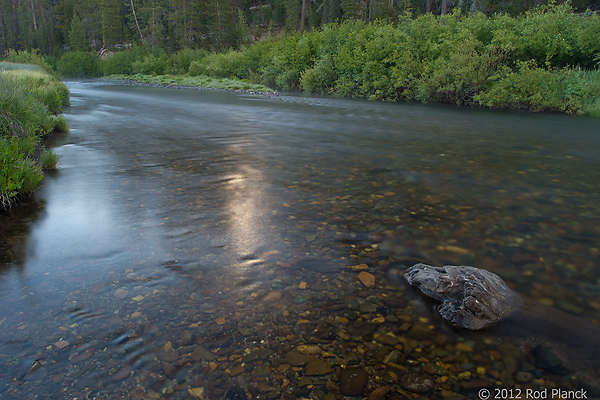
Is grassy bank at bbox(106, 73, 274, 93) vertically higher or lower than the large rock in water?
higher

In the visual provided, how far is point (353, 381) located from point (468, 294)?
136cm

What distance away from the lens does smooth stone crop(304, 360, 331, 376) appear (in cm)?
274

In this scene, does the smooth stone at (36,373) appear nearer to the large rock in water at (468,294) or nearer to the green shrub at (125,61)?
the large rock in water at (468,294)

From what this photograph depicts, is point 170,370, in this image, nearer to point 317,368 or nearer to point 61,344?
point 61,344

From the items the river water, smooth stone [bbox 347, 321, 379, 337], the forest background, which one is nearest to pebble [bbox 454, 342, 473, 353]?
the river water

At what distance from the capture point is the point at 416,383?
266 cm

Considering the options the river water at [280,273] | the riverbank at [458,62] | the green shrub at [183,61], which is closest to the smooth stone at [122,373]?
the river water at [280,273]

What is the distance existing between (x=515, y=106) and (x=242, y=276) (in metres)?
22.9

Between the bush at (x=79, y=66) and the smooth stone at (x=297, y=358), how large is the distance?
84120mm

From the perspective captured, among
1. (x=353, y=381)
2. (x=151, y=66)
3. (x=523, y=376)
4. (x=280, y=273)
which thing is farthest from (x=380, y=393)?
(x=151, y=66)

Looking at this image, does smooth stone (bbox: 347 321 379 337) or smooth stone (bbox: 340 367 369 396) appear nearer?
smooth stone (bbox: 340 367 369 396)

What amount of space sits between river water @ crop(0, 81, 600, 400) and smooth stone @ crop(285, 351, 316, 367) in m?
0.01

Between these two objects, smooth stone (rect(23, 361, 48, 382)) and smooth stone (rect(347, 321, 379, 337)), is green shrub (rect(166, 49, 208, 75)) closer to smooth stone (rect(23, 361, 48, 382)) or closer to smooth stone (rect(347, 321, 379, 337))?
smooth stone (rect(23, 361, 48, 382))

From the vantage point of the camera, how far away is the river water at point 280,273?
2713mm
